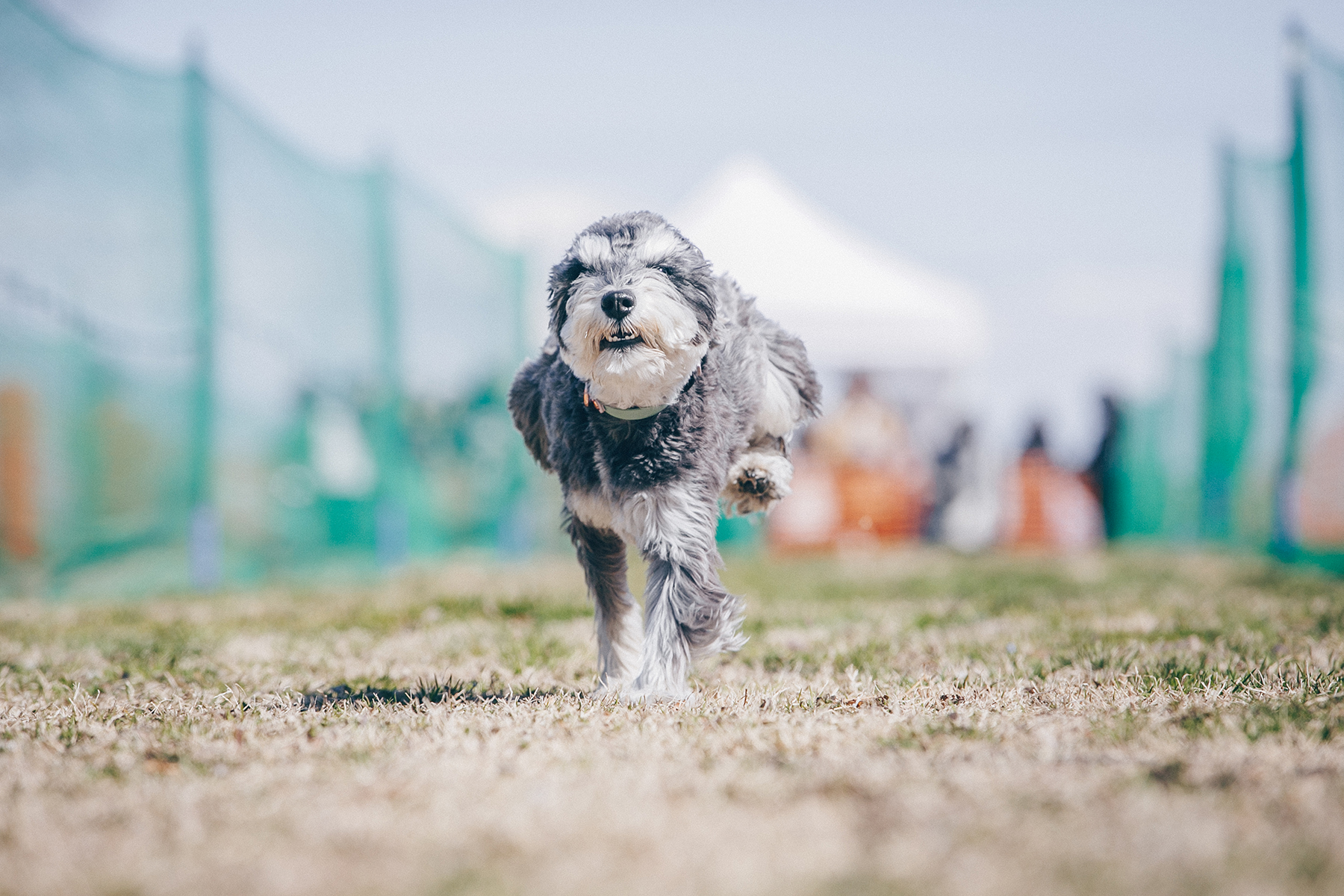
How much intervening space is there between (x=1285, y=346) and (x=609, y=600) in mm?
7408

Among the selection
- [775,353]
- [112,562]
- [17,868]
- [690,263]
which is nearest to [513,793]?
[17,868]

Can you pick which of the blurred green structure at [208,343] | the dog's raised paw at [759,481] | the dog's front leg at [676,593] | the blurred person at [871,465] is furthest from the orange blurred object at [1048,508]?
the dog's front leg at [676,593]

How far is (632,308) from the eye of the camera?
11.9ft

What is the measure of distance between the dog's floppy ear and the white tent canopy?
1327 centimetres

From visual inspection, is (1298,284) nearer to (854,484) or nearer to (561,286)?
(561,286)

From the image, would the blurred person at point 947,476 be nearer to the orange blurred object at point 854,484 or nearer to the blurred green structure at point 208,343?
the orange blurred object at point 854,484

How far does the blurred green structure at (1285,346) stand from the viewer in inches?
359

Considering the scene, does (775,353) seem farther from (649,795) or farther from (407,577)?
(407,577)

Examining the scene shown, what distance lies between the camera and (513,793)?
2660mm

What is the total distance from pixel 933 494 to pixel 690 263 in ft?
47.4

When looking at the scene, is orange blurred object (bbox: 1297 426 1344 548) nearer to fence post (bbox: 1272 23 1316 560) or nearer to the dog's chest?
fence post (bbox: 1272 23 1316 560)

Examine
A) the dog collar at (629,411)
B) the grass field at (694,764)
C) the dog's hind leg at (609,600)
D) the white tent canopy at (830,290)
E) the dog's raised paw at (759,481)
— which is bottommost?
the grass field at (694,764)

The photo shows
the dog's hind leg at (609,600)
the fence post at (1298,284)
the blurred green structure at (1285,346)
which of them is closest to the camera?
the dog's hind leg at (609,600)

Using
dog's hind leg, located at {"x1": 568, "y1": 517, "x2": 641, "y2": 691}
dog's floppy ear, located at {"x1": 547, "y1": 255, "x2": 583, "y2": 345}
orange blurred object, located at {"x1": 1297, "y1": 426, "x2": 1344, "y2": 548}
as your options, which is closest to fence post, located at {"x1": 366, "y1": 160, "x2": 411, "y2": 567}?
dog's hind leg, located at {"x1": 568, "y1": 517, "x2": 641, "y2": 691}
